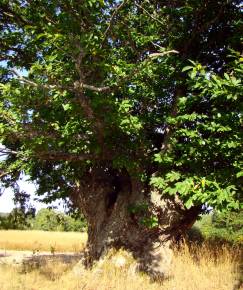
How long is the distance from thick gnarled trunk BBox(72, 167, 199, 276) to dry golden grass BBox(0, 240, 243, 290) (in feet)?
1.25

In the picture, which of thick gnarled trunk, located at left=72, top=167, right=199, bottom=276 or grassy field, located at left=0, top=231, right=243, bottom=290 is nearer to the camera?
grassy field, located at left=0, top=231, right=243, bottom=290

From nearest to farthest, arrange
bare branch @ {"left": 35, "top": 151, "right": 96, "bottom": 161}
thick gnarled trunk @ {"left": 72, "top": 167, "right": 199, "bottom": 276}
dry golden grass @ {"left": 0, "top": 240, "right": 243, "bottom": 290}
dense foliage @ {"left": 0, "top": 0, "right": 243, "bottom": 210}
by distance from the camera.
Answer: dense foliage @ {"left": 0, "top": 0, "right": 243, "bottom": 210}, dry golden grass @ {"left": 0, "top": 240, "right": 243, "bottom": 290}, bare branch @ {"left": 35, "top": 151, "right": 96, "bottom": 161}, thick gnarled trunk @ {"left": 72, "top": 167, "right": 199, "bottom": 276}

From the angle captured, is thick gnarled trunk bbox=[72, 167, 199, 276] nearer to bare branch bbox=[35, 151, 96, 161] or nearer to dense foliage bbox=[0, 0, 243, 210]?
dense foliage bbox=[0, 0, 243, 210]

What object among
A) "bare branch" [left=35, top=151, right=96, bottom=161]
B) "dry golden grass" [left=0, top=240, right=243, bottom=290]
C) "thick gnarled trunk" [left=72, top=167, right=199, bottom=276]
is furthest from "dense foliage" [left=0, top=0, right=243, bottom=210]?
"dry golden grass" [left=0, top=240, right=243, bottom=290]

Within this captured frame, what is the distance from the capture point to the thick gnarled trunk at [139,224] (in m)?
11.1

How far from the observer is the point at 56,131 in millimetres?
10836

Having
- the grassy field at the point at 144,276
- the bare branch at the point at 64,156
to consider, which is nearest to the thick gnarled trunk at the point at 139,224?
the grassy field at the point at 144,276

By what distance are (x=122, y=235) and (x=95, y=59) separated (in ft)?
17.0

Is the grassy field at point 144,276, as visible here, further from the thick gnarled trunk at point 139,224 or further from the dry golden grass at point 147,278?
the thick gnarled trunk at point 139,224

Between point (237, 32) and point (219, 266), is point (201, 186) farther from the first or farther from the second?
point (237, 32)

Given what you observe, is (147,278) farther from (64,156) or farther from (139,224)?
(64,156)

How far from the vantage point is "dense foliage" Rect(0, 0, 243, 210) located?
28.3ft

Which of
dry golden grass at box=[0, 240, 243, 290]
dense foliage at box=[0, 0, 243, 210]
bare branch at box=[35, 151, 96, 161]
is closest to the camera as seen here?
dense foliage at box=[0, 0, 243, 210]

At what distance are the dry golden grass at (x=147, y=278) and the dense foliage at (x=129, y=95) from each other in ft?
6.44
